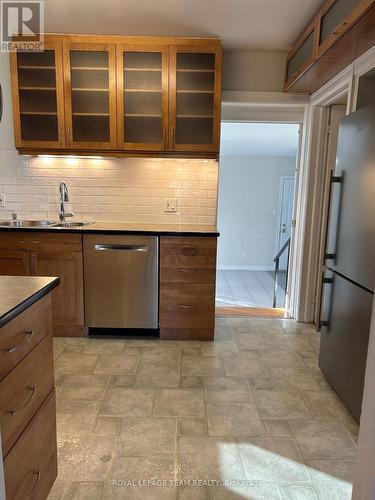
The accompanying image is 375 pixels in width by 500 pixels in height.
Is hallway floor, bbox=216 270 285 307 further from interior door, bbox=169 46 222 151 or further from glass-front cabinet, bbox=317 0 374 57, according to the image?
glass-front cabinet, bbox=317 0 374 57

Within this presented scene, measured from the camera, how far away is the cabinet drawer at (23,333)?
1009mm

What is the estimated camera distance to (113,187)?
132 inches

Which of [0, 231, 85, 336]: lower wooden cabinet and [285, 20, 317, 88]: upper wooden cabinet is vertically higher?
[285, 20, 317, 88]: upper wooden cabinet

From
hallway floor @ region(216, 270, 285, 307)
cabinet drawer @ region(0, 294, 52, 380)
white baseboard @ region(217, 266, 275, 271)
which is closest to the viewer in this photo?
cabinet drawer @ region(0, 294, 52, 380)

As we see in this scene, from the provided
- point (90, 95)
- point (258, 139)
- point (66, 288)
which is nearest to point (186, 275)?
point (66, 288)

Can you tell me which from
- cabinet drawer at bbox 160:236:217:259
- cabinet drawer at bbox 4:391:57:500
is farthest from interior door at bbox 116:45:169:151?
cabinet drawer at bbox 4:391:57:500

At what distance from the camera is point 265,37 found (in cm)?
289

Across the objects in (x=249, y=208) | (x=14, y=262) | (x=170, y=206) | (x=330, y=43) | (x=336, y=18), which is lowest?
(x=14, y=262)

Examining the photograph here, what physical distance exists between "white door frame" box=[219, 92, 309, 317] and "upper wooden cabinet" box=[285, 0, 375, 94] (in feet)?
0.66

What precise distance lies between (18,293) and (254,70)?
3011mm

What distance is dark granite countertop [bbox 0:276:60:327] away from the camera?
1017mm

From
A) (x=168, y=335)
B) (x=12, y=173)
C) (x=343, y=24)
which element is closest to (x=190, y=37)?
(x=343, y=24)

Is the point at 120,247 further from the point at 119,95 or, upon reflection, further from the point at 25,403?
the point at 25,403

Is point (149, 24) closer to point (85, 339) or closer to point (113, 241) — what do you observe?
point (113, 241)
